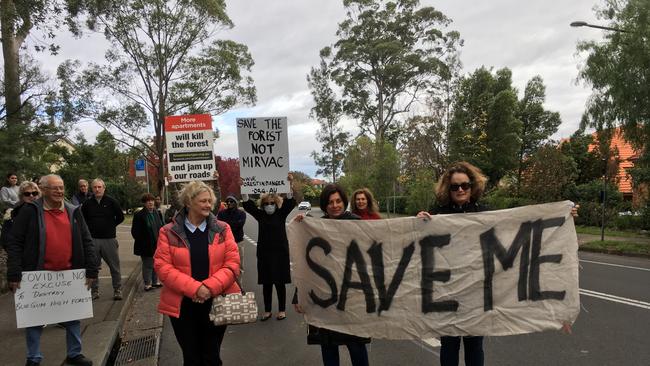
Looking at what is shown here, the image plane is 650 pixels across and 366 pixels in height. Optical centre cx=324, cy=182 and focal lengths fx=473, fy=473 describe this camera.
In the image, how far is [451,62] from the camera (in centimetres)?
3994

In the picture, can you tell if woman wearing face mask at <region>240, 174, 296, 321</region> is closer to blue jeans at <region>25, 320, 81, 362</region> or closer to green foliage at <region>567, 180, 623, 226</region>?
blue jeans at <region>25, 320, 81, 362</region>

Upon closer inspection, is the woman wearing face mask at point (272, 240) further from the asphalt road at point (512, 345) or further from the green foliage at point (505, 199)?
the green foliage at point (505, 199)

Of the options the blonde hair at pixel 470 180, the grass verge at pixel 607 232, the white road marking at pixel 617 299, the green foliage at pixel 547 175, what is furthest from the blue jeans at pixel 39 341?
the green foliage at pixel 547 175

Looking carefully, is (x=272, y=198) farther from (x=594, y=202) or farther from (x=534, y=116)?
(x=534, y=116)

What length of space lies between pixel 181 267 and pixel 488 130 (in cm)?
3386

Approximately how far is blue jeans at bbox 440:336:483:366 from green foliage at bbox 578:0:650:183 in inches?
567

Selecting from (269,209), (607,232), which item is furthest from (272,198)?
(607,232)

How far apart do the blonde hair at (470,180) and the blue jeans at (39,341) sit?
3.61 metres

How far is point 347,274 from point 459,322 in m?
0.92

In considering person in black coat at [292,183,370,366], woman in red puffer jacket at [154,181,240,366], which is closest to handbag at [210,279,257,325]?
woman in red puffer jacket at [154,181,240,366]

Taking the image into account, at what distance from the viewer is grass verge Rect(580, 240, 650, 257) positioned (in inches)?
534

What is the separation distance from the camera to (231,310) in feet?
11.3

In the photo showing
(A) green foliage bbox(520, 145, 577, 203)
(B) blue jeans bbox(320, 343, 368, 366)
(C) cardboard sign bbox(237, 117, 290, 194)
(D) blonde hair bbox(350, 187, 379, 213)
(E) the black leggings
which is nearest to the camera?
(B) blue jeans bbox(320, 343, 368, 366)

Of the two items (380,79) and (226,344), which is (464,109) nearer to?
(380,79)
